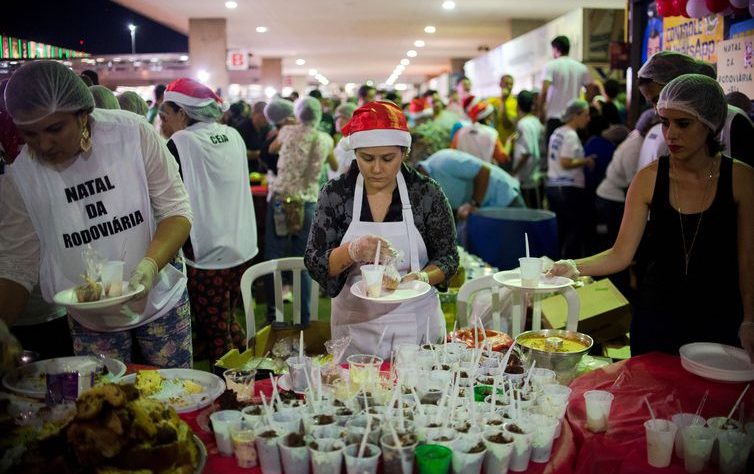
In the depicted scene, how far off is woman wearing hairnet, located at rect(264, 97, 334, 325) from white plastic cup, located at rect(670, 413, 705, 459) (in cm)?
414

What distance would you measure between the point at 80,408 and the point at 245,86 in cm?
2434

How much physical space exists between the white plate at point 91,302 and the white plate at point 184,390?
27 centimetres

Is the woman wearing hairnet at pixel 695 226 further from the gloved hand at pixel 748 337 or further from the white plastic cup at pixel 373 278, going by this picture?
the white plastic cup at pixel 373 278

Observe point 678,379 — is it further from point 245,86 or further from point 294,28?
point 245,86

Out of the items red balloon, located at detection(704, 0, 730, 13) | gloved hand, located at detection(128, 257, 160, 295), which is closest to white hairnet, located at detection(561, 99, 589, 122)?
red balloon, located at detection(704, 0, 730, 13)

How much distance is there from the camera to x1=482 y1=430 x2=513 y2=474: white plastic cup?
180 centimetres

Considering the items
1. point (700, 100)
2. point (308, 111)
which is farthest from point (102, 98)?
point (700, 100)

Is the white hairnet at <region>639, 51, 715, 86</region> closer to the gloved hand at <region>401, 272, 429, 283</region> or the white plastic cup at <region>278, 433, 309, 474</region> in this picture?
the gloved hand at <region>401, 272, 429, 283</region>

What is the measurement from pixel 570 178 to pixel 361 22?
10.3m

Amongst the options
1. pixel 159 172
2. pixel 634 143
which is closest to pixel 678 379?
pixel 159 172

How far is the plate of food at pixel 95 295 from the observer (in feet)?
7.61

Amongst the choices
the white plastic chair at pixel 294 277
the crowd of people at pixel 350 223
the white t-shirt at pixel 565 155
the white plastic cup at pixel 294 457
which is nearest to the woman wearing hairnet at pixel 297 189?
the white plastic chair at pixel 294 277

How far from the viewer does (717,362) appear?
8.38 ft

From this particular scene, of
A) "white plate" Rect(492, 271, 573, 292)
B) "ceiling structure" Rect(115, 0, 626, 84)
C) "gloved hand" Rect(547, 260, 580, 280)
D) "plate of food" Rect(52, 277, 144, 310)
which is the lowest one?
"white plate" Rect(492, 271, 573, 292)
